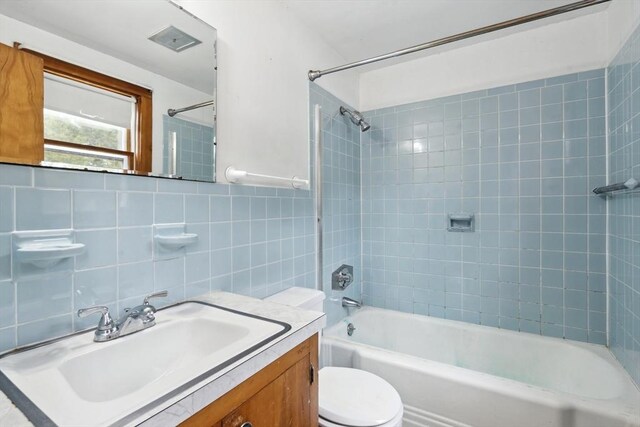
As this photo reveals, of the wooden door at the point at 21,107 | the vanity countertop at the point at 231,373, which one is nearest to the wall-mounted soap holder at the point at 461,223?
the vanity countertop at the point at 231,373

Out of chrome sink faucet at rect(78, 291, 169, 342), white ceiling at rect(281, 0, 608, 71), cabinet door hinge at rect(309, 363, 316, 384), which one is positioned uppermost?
white ceiling at rect(281, 0, 608, 71)

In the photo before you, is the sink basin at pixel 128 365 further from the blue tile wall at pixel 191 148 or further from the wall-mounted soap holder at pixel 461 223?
the wall-mounted soap holder at pixel 461 223

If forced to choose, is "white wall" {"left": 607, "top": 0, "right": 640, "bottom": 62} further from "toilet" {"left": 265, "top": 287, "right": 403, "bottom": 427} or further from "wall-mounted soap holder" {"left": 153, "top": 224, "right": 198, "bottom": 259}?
"wall-mounted soap holder" {"left": 153, "top": 224, "right": 198, "bottom": 259}

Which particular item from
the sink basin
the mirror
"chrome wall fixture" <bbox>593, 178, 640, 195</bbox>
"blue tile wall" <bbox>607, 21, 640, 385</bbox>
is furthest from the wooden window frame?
"blue tile wall" <bbox>607, 21, 640, 385</bbox>

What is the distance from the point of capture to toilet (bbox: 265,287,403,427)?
117 cm

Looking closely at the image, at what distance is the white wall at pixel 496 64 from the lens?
1835 millimetres

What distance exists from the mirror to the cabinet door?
0.79 m

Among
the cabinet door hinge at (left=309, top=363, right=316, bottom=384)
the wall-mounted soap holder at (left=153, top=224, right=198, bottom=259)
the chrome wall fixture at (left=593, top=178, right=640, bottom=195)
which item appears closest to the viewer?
the cabinet door hinge at (left=309, top=363, right=316, bottom=384)

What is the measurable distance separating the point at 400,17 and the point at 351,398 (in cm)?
211

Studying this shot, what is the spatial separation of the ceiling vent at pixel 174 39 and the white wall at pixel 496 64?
5.53 feet

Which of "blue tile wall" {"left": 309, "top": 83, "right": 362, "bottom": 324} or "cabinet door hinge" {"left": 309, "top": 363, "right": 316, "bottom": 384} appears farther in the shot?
"blue tile wall" {"left": 309, "top": 83, "right": 362, "bottom": 324}

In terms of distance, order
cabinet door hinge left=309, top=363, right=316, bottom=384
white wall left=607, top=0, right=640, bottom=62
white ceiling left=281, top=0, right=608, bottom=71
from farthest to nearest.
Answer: white ceiling left=281, top=0, right=608, bottom=71 < white wall left=607, top=0, right=640, bottom=62 < cabinet door hinge left=309, top=363, right=316, bottom=384

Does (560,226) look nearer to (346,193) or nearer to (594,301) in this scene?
(594,301)

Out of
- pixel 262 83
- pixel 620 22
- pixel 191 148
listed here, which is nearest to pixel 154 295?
pixel 191 148
